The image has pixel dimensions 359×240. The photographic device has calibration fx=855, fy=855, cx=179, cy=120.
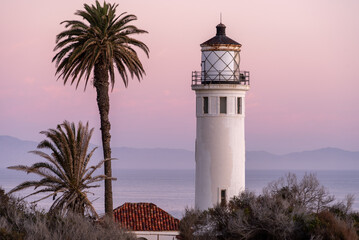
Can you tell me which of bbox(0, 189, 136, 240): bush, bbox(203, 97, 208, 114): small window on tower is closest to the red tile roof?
bbox(203, 97, 208, 114): small window on tower

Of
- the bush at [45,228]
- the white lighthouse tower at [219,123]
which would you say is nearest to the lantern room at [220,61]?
the white lighthouse tower at [219,123]

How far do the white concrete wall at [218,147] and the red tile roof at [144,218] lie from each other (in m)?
2.47

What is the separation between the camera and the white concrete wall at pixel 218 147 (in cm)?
4838

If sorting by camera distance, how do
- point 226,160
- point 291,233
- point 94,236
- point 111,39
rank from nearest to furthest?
1. point 94,236
2. point 291,233
3. point 111,39
4. point 226,160

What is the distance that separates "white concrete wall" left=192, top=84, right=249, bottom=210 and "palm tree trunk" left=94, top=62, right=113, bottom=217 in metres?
6.94

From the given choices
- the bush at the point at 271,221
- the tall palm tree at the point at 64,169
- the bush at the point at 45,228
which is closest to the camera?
the bush at the point at 45,228

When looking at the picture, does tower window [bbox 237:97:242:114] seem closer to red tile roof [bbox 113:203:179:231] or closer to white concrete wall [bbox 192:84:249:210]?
white concrete wall [bbox 192:84:249:210]

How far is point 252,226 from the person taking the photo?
36656 mm

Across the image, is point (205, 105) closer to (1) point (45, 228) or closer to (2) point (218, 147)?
(2) point (218, 147)

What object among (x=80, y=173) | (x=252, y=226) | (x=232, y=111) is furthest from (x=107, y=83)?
(x=252, y=226)

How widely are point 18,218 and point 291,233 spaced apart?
12.0 metres

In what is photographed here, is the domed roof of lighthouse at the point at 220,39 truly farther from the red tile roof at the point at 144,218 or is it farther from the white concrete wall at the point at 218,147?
the red tile roof at the point at 144,218

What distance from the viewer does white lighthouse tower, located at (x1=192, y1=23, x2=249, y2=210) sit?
1905 inches

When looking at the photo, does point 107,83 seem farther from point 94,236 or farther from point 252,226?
point 94,236
